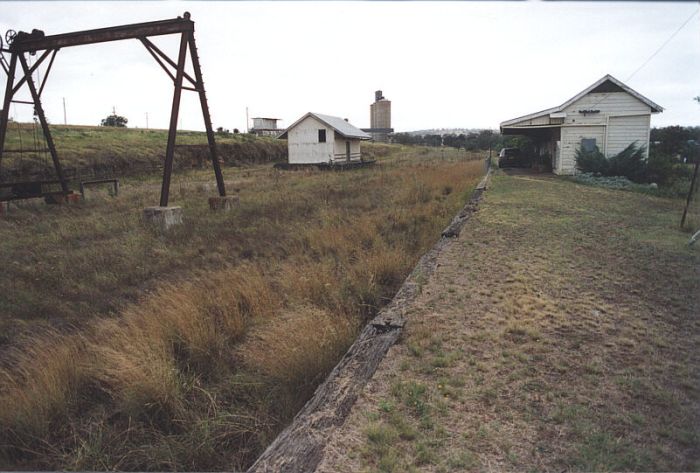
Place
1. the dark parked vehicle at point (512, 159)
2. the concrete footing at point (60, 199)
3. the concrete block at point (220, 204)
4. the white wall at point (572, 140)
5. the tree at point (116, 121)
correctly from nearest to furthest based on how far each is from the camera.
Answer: the concrete block at point (220, 204) → the concrete footing at point (60, 199) → the white wall at point (572, 140) → the dark parked vehicle at point (512, 159) → the tree at point (116, 121)

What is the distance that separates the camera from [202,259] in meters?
7.17

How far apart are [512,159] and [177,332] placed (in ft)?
87.4

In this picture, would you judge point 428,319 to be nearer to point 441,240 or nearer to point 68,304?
point 441,240

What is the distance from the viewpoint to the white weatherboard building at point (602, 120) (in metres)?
A: 17.2

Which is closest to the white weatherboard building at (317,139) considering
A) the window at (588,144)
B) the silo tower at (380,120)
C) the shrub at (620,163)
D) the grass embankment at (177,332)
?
the window at (588,144)

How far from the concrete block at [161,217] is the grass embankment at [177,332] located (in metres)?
0.71

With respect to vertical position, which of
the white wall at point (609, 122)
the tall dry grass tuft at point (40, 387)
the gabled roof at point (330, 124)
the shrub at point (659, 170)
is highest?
the gabled roof at point (330, 124)

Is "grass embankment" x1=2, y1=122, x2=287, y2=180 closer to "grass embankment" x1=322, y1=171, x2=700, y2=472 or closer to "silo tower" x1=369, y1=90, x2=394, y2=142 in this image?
"grass embankment" x1=322, y1=171, x2=700, y2=472

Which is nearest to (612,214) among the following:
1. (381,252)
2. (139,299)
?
(381,252)

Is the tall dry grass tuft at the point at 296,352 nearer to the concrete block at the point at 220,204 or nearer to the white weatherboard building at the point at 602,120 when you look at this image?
the concrete block at the point at 220,204

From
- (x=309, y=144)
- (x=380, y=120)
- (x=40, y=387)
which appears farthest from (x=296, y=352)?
(x=380, y=120)

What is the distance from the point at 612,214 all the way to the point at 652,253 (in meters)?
3.76

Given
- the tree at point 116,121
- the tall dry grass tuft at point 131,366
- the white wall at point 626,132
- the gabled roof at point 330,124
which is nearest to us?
the tall dry grass tuft at point 131,366

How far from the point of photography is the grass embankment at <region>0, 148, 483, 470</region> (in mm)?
2846
